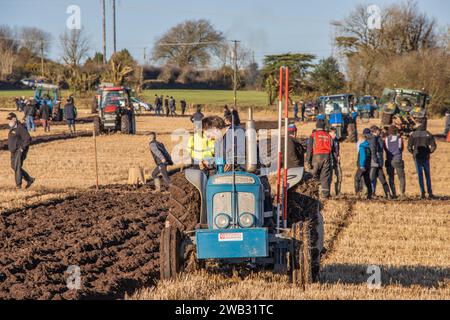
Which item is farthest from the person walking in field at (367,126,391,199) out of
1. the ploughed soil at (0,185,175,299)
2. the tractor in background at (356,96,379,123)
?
the tractor in background at (356,96,379,123)

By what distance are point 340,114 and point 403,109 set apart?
6494mm

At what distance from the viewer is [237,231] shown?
8031 mm

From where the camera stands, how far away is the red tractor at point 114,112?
35875 mm

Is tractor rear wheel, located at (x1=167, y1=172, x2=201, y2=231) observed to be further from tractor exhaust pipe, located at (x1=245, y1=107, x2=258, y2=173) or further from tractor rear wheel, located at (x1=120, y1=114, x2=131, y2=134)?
tractor rear wheel, located at (x1=120, y1=114, x2=131, y2=134)

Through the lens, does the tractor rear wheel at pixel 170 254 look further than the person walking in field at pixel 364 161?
No

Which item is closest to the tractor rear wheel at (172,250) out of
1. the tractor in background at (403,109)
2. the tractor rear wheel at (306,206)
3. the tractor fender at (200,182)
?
the tractor fender at (200,182)

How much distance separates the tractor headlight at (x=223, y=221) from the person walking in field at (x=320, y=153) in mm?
7978

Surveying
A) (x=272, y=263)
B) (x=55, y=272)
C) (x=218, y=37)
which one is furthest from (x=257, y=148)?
(x=218, y=37)

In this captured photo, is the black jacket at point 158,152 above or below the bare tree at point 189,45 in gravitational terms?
below

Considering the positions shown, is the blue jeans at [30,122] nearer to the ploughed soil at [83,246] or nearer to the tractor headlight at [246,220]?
the ploughed soil at [83,246]

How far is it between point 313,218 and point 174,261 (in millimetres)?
A: 1646

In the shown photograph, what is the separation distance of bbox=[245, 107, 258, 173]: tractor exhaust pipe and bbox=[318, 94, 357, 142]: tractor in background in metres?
24.0

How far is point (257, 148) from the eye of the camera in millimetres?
8797

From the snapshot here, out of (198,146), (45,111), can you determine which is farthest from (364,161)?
(45,111)
